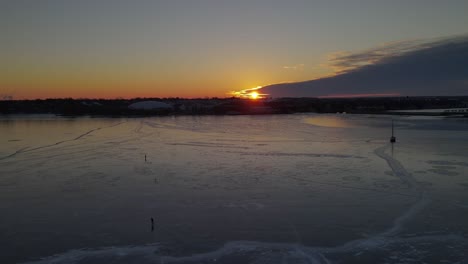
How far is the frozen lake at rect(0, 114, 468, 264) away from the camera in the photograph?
5531mm

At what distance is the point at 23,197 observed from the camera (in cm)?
844

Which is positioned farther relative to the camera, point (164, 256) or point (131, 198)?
point (131, 198)

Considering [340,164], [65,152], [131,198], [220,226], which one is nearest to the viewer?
[220,226]

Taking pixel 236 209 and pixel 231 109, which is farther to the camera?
pixel 231 109

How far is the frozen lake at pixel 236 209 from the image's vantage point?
18.1 ft

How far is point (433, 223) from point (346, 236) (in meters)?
1.80

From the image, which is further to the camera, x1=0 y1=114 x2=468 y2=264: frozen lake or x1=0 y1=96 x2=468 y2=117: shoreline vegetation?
x1=0 y1=96 x2=468 y2=117: shoreline vegetation

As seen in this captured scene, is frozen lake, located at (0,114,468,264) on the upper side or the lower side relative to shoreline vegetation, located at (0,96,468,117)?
lower

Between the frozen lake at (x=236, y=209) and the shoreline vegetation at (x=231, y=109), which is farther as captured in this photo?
the shoreline vegetation at (x=231, y=109)

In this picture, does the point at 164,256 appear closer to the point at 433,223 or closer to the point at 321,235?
the point at 321,235

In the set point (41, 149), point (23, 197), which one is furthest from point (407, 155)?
point (41, 149)

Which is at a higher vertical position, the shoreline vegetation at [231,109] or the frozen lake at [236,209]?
the shoreline vegetation at [231,109]

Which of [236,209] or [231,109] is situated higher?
[231,109]

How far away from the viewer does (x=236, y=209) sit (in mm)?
7457
